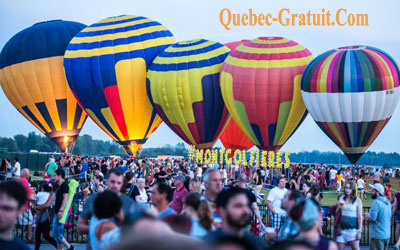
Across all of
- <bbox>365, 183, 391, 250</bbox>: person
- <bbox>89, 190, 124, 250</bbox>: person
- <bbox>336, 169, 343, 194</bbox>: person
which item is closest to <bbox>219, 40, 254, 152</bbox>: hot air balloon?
<bbox>336, 169, 343, 194</bbox>: person

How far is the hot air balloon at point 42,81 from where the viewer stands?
3869cm

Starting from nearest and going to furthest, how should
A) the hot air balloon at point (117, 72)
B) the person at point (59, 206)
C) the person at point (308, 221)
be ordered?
the person at point (308, 221) < the person at point (59, 206) < the hot air balloon at point (117, 72)

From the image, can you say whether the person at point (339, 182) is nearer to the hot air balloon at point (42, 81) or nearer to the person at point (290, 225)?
the hot air balloon at point (42, 81)

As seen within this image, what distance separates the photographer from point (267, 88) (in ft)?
105

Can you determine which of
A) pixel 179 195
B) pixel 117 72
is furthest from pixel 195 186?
pixel 117 72

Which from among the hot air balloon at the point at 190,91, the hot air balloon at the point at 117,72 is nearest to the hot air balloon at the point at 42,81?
the hot air balloon at the point at 117,72

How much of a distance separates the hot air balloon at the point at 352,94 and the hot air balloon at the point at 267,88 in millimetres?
1272

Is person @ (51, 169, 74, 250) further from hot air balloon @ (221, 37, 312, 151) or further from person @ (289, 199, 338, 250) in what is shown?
hot air balloon @ (221, 37, 312, 151)

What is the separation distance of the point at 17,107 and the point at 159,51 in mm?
9238

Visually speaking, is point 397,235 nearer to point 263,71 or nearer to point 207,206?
point 207,206

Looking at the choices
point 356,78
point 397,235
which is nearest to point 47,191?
point 397,235

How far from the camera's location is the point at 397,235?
39.8 feet

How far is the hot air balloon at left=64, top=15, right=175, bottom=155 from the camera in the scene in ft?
118

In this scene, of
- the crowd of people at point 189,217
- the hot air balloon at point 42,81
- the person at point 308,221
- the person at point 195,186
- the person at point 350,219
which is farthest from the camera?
the hot air balloon at point 42,81
